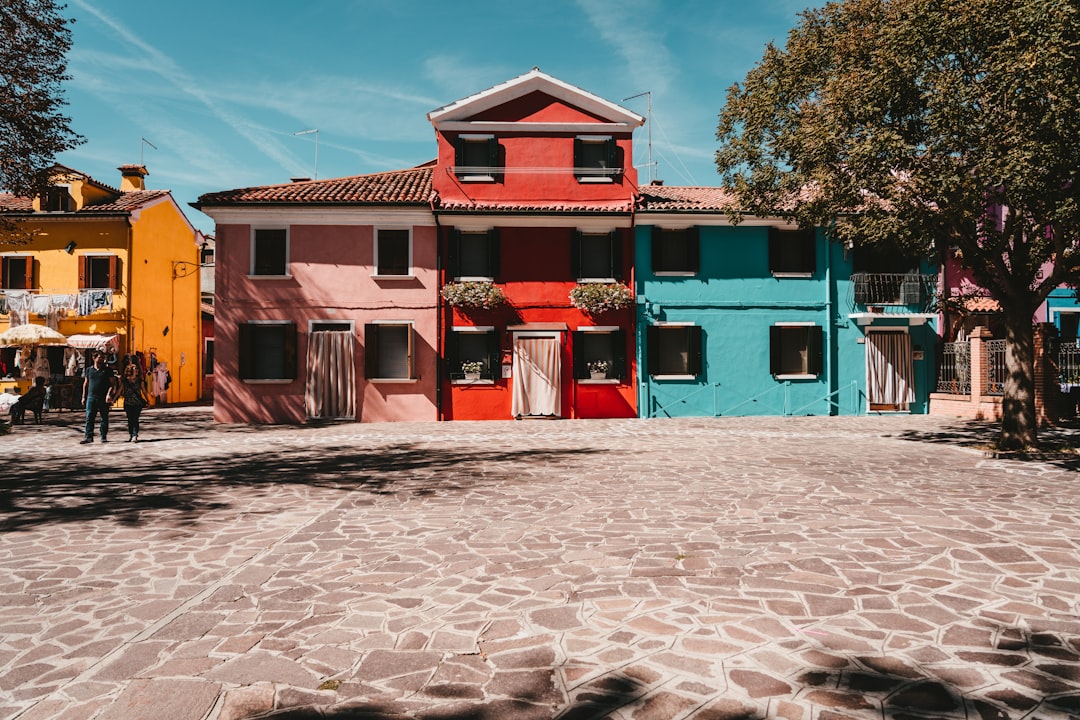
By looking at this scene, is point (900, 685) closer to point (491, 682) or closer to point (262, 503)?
point (491, 682)

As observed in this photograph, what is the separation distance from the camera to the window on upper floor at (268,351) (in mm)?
19797

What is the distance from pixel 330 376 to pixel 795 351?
13.8 metres

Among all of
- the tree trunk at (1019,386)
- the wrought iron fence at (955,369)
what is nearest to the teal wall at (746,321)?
the wrought iron fence at (955,369)

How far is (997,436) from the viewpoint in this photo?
1433 centimetres

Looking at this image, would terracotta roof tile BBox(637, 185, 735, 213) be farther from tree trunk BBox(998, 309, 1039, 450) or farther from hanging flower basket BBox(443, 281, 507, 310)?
tree trunk BBox(998, 309, 1039, 450)

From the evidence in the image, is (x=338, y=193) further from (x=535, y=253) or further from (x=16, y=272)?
(x=16, y=272)

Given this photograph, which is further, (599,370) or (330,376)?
(599,370)

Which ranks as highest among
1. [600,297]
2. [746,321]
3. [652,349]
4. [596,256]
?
[596,256]

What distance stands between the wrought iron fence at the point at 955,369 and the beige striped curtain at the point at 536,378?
37.3 feet

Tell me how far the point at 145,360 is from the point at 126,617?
24599mm

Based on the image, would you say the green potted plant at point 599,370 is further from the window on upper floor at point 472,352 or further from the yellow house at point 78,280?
the yellow house at point 78,280

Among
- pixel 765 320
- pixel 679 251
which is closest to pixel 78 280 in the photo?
pixel 679 251

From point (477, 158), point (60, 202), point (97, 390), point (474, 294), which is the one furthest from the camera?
point (60, 202)

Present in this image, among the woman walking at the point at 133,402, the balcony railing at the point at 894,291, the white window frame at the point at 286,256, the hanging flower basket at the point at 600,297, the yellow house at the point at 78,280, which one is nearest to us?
the woman walking at the point at 133,402
